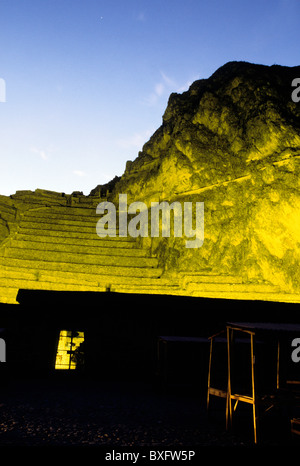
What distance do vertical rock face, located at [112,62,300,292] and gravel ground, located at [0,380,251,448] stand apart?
1205 cm

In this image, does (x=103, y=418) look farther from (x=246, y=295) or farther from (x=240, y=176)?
(x=240, y=176)

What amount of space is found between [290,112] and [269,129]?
229 cm

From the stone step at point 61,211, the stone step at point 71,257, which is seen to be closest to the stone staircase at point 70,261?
the stone step at point 71,257

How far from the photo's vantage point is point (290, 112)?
20.2 metres

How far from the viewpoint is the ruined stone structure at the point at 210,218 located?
17000 mm

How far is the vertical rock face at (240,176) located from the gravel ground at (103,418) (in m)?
12.0

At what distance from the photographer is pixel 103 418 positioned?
652 centimetres

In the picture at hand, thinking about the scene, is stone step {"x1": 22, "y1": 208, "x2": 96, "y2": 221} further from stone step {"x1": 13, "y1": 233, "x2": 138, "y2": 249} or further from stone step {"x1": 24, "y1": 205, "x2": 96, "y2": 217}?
stone step {"x1": 13, "y1": 233, "x2": 138, "y2": 249}

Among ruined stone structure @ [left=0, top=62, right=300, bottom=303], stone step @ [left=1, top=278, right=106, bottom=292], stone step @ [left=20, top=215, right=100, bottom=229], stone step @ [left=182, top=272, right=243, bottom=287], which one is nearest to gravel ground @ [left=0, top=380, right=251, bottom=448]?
stone step @ [left=1, top=278, right=106, bottom=292]

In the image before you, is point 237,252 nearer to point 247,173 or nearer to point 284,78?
point 247,173

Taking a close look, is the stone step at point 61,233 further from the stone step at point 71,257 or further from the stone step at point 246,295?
the stone step at point 246,295

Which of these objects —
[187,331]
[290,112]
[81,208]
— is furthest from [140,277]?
[290,112]

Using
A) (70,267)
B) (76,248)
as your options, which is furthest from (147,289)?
(76,248)
